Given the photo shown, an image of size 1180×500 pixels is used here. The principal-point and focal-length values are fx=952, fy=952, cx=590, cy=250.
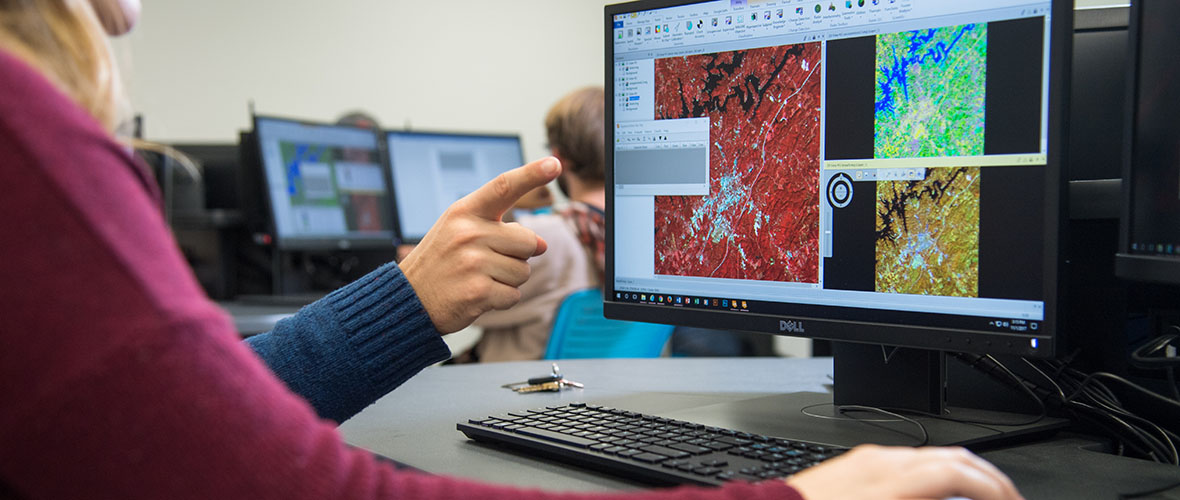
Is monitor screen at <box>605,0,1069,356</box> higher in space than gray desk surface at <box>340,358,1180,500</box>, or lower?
higher

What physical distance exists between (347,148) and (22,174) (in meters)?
2.52

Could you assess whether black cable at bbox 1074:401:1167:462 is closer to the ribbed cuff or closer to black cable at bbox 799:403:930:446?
black cable at bbox 799:403:930:446

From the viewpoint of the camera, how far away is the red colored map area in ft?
2.94

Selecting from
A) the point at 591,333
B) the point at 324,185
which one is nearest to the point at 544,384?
the point at 591,333

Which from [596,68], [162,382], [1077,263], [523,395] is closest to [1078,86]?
[1077,263]

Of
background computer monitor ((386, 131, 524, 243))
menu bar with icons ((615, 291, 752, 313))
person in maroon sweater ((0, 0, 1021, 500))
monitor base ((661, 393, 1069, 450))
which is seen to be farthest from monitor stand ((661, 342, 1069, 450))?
background computer monitor ((386, 131, 524, 243))

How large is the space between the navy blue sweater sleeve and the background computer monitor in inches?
80.1

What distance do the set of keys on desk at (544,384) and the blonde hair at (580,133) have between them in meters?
1.26

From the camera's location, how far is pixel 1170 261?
0.72m

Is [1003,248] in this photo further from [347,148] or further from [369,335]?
[347,148]

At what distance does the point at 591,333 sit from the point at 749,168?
1.01m

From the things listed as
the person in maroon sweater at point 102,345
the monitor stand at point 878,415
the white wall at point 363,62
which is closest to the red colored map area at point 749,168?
the monitor stand at point 878,415

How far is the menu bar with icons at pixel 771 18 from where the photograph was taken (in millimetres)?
819

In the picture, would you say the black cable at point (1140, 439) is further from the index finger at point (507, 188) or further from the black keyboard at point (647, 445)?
the index finger at point (507, 188)
